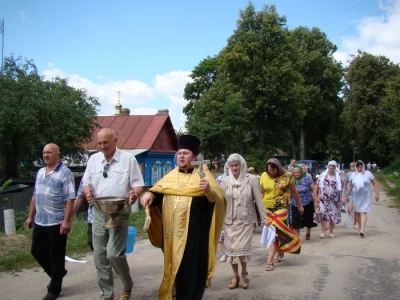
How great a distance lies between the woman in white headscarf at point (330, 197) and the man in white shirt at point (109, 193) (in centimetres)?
656

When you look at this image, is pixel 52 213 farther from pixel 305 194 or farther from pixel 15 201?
pixel 15 201

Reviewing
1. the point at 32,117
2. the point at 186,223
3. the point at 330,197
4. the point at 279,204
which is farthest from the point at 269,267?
the point at 32,117

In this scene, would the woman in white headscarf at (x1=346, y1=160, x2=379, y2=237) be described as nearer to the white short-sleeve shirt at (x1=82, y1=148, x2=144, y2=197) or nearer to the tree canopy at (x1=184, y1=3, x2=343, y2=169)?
the white short-sleeve shirt at (x1=82, y1=148, x2=144, y2=197)

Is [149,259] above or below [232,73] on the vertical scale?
below

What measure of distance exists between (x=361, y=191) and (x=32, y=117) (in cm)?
1269

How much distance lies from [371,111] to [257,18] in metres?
16.4

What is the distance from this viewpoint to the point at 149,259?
765cm

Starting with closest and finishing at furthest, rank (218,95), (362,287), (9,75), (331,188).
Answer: (362,287) < (331,188) < (9,75) < (218,95)

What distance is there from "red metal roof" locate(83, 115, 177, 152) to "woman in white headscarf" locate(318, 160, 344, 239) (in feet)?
58.0

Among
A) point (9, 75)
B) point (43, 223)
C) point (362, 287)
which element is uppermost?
point (9, 75)

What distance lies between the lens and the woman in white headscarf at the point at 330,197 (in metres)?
10.6

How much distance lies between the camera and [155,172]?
28.5 meters

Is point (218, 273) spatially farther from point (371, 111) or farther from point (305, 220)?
point (371, 111)

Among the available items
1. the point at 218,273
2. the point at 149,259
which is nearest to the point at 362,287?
the point at 218,273
